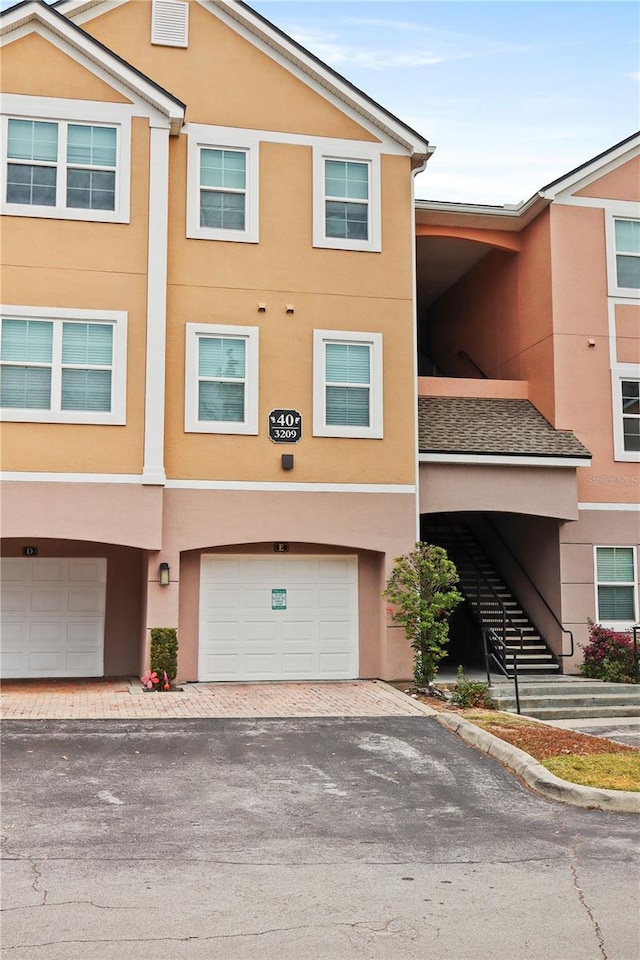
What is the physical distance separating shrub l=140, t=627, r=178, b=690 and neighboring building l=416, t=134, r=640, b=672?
5.19m

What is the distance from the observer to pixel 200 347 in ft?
54.2

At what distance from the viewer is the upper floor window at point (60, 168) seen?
15.8m

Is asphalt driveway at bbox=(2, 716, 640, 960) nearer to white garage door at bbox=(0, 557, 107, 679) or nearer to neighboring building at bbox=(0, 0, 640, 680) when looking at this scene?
Result: neighboring building at bbox=(0, 0, 640, 680)

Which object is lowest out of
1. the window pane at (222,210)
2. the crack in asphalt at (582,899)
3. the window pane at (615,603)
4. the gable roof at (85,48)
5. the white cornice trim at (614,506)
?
the crack in asphalt at (582,899)

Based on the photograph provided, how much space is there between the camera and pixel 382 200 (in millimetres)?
17531

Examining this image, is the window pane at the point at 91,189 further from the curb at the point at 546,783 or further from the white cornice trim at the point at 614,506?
→ the curb at the point at 546,783

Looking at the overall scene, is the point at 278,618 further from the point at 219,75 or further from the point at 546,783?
the point at 219,75

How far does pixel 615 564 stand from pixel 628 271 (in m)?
5.90

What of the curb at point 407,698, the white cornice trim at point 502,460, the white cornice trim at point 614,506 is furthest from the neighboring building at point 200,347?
the white cornice trim at point 614,506

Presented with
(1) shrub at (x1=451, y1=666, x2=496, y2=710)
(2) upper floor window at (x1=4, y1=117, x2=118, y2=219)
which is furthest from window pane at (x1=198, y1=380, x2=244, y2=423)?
(1) shrub at (x1=451, y1=666, x2=496, y2=710)

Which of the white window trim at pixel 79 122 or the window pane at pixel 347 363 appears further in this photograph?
the window pane at pixel 347 363

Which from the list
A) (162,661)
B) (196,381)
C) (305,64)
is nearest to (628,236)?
(305,64)

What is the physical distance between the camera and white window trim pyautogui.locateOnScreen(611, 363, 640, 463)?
18609 mm

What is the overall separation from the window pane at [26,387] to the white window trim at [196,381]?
91.4 inches
